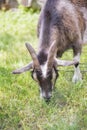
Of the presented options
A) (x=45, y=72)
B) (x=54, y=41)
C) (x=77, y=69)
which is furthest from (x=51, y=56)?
(x=77, y=69)

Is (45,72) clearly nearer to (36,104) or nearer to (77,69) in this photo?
(36,104)

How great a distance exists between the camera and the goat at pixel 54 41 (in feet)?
19.8

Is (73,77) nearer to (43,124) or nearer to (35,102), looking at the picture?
(35,102)

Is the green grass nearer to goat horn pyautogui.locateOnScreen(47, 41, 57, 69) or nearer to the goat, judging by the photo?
the goat

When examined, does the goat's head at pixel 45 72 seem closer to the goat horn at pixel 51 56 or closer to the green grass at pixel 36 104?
the goat horn at pixel 51 56

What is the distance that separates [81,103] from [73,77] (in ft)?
4.10

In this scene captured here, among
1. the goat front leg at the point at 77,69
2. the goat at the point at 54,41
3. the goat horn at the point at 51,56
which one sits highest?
the goat horn at the point at 51,56

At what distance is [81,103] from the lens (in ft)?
21.3

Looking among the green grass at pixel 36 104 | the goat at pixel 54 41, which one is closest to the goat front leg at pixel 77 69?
the goat at pixel 54 41

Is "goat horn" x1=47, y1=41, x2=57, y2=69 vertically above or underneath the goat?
above

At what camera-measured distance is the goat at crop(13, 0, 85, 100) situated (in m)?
6.05

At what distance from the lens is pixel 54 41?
250 inches

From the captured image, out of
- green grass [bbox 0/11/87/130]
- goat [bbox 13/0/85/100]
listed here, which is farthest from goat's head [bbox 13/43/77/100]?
green grass [bbox 0/11/87/130]

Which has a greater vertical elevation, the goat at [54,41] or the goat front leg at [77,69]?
the goat at [54,41]
